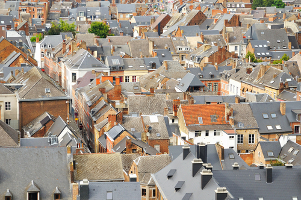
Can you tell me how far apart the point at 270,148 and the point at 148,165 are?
17.3 meters

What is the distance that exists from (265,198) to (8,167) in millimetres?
20524

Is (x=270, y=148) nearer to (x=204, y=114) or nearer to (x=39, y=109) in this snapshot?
(x=204, y=114)

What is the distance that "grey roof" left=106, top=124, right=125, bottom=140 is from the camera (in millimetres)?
71062

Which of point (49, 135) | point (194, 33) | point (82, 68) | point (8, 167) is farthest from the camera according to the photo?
point (194, 33)

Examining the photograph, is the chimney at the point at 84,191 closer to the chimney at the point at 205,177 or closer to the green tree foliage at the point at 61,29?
the chimney at the point at 205,177

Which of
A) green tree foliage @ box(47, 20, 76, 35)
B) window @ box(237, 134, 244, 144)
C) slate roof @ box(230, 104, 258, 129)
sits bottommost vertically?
window @ box(237, 134, 244, 144)

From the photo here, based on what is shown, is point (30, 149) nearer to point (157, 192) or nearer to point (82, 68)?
point (157, 192)

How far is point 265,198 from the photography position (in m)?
48.3

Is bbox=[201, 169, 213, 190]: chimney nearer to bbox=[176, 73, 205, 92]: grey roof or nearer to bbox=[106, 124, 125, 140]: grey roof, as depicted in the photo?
bbox=[106, 124, 125, 140]: grey roof

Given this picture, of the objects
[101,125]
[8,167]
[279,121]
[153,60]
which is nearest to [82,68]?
[153,60]

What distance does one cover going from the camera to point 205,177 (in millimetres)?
45625

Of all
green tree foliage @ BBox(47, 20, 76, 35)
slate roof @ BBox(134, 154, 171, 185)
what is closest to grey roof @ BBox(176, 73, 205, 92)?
slate roof @ BBox(134, 154, 171, 185)

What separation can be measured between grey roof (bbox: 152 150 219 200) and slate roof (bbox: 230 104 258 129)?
25.4 metres

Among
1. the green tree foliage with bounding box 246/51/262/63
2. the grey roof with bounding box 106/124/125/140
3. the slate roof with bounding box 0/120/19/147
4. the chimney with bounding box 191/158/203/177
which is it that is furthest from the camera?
the green tree foliage with bounding box 246/51/262/63
